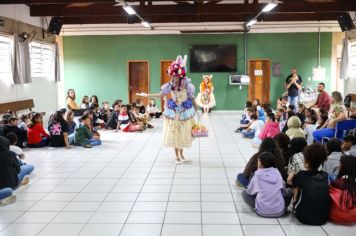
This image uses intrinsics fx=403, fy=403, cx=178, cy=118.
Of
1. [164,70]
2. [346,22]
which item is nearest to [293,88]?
[346,22]

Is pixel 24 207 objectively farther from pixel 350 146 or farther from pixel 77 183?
pixel 350 146

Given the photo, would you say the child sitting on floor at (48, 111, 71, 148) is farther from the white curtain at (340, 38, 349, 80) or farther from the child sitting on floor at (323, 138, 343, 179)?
the white curtain at (340, 38, 349, 80)

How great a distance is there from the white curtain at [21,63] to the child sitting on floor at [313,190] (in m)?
7.97

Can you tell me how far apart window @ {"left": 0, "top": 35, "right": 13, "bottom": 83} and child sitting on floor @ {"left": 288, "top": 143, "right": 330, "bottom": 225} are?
7.70 metres

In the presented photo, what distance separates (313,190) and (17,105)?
8.05 metres

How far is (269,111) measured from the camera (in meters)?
8.31

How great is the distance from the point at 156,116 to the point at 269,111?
6611 mm

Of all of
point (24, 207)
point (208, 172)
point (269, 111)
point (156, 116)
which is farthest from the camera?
point (156, 116)

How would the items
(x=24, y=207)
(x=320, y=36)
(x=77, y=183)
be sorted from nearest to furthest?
(x=24, y=207), (x=77, y=183), (x=320, y=36)

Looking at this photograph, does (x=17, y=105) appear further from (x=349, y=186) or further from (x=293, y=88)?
(x=293, y=88)

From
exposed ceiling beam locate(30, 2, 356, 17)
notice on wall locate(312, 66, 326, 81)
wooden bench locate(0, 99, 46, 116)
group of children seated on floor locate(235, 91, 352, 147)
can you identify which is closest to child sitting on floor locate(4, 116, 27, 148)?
wooden bench locate(0, 99, 46, 116)

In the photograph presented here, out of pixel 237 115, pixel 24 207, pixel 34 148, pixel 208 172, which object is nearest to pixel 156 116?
pixel 237 115

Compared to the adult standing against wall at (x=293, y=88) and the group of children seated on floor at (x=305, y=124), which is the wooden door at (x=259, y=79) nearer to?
the adult standing against wall at (x=293, y=88)

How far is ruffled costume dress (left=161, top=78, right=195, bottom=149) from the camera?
6.73 metres
